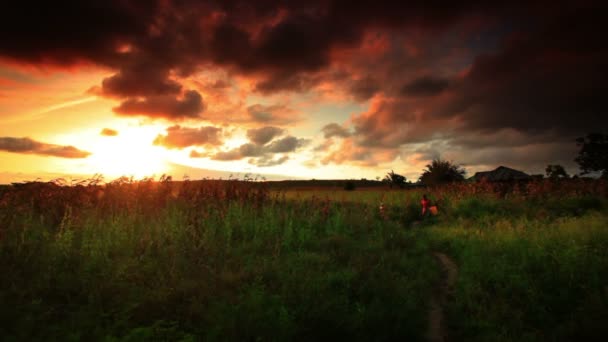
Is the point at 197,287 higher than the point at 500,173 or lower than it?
lower

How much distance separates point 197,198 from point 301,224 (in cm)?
381

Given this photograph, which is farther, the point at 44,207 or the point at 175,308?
the point at 44,207

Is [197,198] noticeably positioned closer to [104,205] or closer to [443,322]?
[104,205]

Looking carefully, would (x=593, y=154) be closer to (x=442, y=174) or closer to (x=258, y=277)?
(x=442, y=174)

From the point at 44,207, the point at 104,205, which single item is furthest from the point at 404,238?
the point at 44,207

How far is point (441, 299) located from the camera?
7090mm

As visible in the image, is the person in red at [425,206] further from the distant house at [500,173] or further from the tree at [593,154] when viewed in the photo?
the tree at [593,154]

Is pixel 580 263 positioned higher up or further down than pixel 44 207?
further down

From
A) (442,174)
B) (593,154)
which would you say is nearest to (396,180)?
(442,174)

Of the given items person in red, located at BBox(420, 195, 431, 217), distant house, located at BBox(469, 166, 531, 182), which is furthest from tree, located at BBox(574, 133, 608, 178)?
person in red, located at BBox(420, 195, 431, 217)

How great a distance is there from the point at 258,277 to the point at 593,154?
54034 mm

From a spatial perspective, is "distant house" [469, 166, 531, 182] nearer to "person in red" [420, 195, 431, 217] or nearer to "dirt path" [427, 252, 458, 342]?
"person in red" [420, 195, 431, 217]

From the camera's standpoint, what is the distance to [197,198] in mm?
11664

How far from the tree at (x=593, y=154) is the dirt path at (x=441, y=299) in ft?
152
